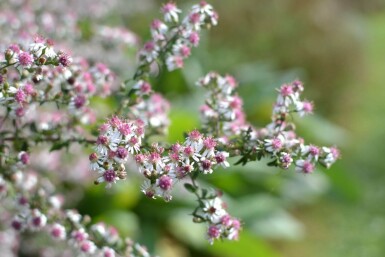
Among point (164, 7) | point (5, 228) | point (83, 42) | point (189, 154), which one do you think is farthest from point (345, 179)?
point (189, 154)

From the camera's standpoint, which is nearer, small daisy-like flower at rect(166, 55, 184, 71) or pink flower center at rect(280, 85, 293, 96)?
pink flower center at rect(280, 85, 293, 96)

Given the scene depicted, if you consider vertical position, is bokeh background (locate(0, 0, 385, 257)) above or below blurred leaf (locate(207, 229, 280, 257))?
above

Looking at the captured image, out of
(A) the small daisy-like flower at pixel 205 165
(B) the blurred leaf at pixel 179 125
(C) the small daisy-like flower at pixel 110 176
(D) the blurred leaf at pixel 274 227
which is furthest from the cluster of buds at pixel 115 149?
(D) the blurred leaf at pixel 274 227

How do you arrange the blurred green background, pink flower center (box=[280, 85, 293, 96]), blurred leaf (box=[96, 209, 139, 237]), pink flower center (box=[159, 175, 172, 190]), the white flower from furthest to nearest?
the blurred green background < blurred leaf (box=[96, 209, 139, 237]) < pink flower center (box=[280, 85, 293, 96]) < the white flower < pink flower center (box=[159, 175, 172, 190])

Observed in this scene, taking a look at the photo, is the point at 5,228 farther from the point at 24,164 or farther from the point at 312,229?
the point at 312,229

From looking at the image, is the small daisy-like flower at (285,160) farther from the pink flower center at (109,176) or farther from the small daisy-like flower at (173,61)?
the small daisy-like flower at (173,61)

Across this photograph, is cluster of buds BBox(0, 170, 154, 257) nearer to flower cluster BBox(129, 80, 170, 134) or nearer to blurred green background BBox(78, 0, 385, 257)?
flower cluster BBox(129, 80, 170, 134)

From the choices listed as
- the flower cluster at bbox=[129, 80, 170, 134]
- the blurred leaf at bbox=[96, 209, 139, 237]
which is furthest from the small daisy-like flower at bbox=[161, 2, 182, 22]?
the blurred leaf at bbox=[96, 209, 139, 237]
